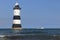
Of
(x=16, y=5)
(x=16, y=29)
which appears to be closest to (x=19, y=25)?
(x=16, y=29)

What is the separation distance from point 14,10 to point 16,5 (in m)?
3.23

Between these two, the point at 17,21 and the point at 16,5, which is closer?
the point at 17,21

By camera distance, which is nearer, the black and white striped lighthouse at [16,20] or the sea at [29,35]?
the sea at [29,35]

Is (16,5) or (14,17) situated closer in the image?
(14,17)

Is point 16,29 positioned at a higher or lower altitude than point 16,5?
lower

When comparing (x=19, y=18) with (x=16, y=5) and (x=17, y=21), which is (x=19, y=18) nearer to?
(x=17, y=21)

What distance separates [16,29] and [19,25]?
1190 mm

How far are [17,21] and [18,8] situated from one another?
3849 millimetres

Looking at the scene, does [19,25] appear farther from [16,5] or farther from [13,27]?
[16,5]

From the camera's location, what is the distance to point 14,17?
255 feet

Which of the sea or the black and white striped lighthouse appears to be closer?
the sea

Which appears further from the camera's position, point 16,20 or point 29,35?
point 16,20

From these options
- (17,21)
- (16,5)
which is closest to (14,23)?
(17,21)

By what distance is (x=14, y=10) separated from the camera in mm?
80000
